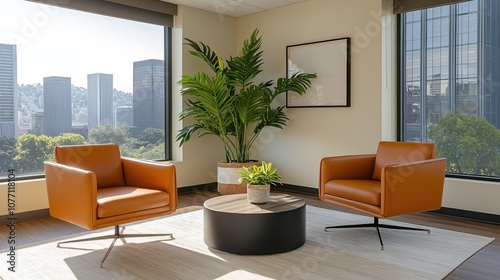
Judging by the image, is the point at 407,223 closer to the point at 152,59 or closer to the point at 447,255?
the point at 447,255

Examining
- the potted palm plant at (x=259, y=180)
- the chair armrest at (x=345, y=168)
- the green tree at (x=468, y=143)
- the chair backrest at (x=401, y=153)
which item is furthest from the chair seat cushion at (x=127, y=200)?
the green tree at (x=468, y=143)

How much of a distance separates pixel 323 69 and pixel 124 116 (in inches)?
100

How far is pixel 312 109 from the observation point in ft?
17.4

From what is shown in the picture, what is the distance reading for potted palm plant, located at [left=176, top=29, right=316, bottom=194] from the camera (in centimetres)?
489

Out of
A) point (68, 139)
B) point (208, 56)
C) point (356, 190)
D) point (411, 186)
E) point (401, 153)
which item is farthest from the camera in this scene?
point (208, 56)

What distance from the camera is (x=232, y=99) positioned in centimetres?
505

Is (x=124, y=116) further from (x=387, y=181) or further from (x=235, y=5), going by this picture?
(x=387, y=181)

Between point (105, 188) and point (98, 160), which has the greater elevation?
point (98, 160)

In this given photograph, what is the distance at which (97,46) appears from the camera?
4.78m

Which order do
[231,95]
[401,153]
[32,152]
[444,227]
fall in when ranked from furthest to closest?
1. [231,95]
2. [32,152]
3. [444,227]
4. [401,153]

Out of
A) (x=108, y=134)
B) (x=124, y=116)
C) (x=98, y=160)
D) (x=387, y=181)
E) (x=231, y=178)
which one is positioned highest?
(x=124, y=116)

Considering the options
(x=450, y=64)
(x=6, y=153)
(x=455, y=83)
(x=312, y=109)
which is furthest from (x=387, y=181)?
(x=6, y=153)

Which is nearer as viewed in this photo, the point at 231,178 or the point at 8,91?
the point at 8,91

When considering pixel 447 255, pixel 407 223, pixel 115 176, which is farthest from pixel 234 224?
pixel 407 223
